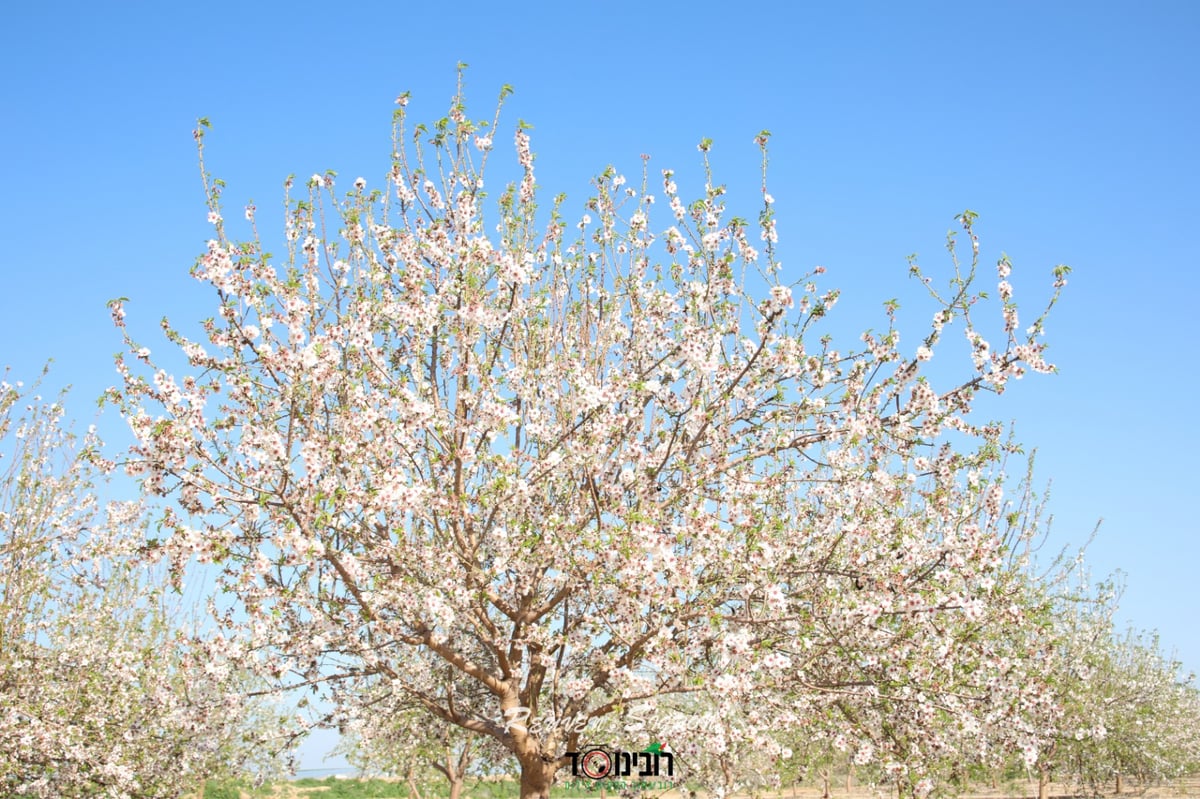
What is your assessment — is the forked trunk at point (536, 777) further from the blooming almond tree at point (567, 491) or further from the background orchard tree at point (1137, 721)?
the background orchard tree at point (1137, 721)

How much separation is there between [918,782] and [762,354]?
440 cm

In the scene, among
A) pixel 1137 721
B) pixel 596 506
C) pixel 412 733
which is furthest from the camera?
pixel 1137 721

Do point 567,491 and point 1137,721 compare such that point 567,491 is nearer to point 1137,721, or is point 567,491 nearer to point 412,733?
point 412,733

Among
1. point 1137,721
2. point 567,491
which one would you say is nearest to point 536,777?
point 567,491

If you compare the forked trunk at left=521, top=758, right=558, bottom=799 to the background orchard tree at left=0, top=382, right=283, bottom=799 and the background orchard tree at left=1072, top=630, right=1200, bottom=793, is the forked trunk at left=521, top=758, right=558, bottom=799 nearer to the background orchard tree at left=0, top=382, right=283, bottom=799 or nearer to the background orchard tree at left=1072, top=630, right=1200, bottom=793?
the background orchard tree at left=0, top=382, right=283, bottom=799

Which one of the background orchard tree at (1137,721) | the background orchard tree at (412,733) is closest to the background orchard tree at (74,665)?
the background orchard tree at (412,733)

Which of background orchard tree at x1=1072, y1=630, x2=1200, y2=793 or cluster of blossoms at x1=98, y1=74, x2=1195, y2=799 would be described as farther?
background orchard tree at x1=1072, y1=630, x2=1200, y2=793

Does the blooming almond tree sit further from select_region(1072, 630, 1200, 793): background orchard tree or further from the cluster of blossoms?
select_region(1072, 630, 1200, 793): background orchard tree

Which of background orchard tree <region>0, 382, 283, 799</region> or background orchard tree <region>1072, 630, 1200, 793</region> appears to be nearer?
background orchard tree <region>0, 382, 283, 799</region>

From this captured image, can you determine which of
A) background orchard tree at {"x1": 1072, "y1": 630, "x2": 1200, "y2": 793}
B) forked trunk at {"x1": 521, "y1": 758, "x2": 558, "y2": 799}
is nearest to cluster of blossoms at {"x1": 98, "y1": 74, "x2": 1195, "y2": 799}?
forked trunk at {"x1": 521, "y1": 758, "x2": 558, "y2": 799}

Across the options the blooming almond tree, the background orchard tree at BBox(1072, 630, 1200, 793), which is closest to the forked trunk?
the blooming almond tree

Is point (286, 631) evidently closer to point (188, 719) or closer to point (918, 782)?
point (188, 719)

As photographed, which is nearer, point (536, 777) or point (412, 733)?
point (536, 777)

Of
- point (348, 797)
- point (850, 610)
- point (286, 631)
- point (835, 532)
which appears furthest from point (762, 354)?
point (348, 797)
